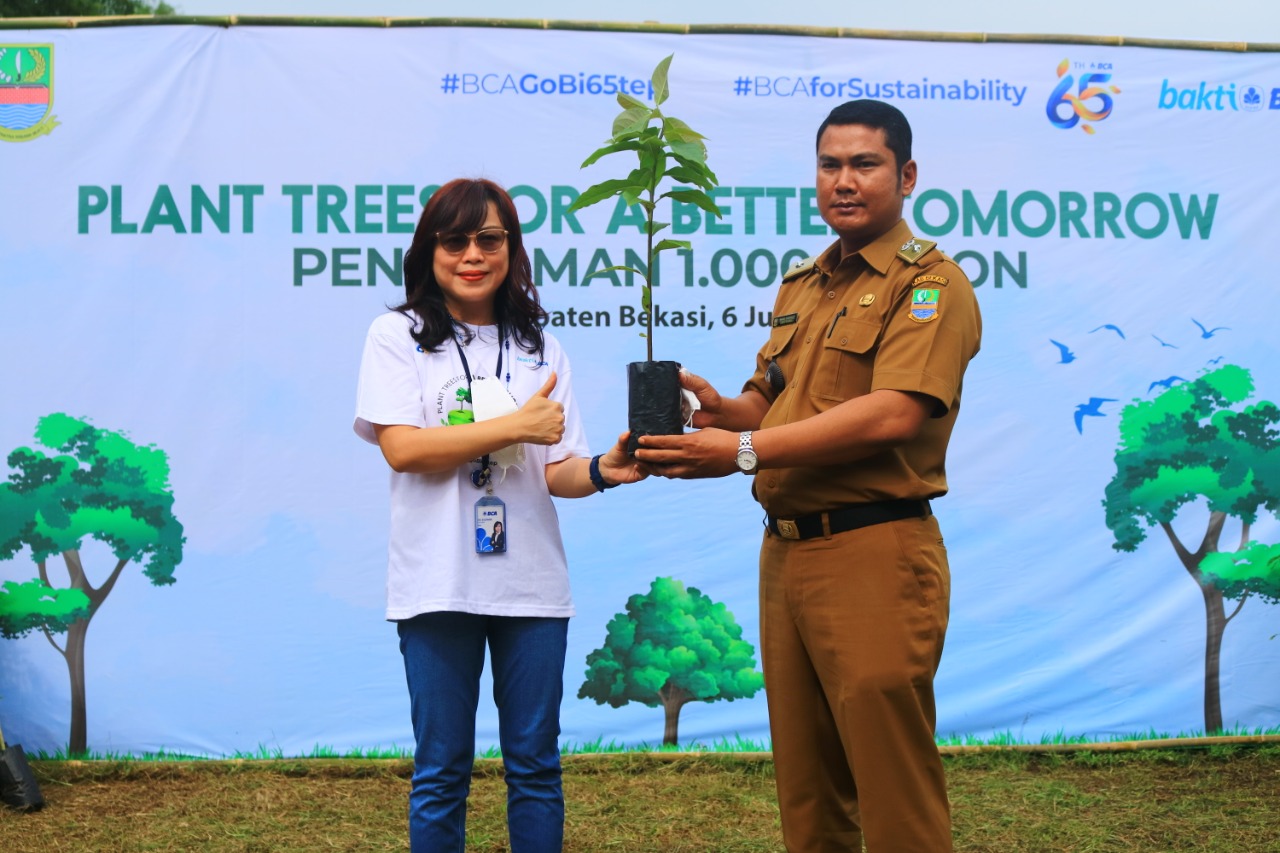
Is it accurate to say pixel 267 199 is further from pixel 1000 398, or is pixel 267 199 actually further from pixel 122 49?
pixel 1000 398

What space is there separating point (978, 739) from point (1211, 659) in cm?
83

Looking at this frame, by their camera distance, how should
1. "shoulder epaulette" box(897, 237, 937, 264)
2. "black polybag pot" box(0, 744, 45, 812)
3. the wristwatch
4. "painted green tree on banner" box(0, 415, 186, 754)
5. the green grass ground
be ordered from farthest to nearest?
"painted green tree on banner" box(0, 415, 186, 754) → "black polybag pot" box(0, 744, 45, 812) → the green grass ground → "shoulder epaulette" box(897, 237, 937, 264) → the wristwatch

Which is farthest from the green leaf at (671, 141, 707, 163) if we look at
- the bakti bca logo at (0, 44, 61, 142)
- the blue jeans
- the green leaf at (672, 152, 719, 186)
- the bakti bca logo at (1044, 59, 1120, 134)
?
A: the bakti bca logo at (0, 44, 61, 142)

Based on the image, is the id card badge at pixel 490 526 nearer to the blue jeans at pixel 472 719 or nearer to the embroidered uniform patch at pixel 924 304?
the blue jeans at pixel 472 719

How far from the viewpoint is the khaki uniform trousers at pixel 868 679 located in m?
2.04

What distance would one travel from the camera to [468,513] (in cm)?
215

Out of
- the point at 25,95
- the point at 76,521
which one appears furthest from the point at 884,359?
the point at 25,95

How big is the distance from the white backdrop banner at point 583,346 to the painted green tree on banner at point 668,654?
0.14 feet

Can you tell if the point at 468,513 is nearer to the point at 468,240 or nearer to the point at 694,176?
the point at 468,240

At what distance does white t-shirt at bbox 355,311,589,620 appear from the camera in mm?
2117

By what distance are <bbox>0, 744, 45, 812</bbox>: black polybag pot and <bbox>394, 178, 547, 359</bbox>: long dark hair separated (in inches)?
86.9

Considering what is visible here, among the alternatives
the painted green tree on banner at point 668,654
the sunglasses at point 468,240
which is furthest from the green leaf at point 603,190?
the painted green tree on banner at point 668,654

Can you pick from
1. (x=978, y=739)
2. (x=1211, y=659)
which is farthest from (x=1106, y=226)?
(x=978, y=739)

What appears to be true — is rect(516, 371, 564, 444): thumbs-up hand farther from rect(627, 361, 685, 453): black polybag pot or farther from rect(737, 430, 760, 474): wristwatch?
rect(737, 430, 760, 474): wristwatch
